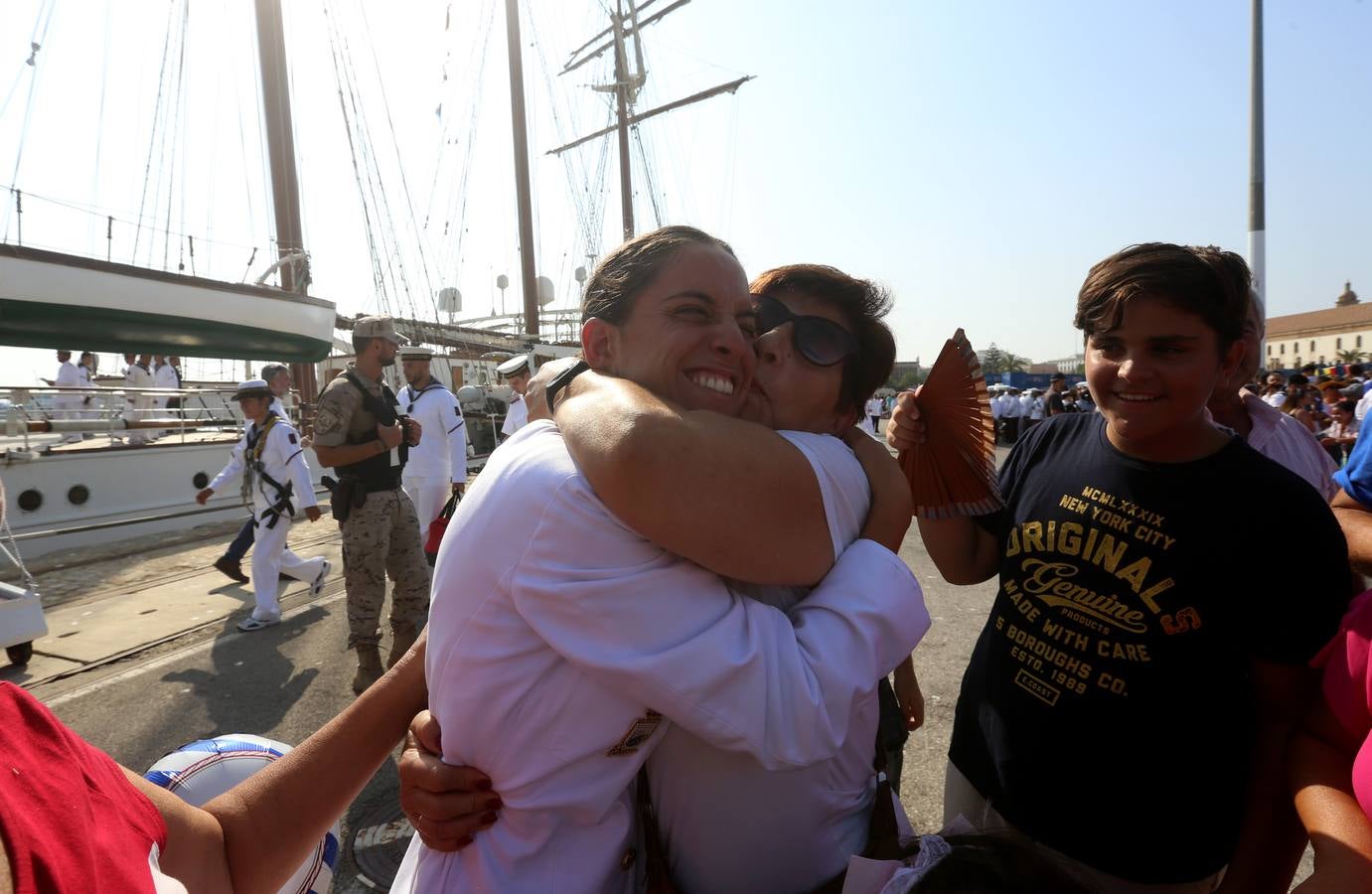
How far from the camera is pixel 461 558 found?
3.35 feet

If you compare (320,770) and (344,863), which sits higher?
(320,770)

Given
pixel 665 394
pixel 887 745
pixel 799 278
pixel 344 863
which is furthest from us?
pixel 344 863

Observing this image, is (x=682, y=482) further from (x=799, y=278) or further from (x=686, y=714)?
(x=799, y=278)

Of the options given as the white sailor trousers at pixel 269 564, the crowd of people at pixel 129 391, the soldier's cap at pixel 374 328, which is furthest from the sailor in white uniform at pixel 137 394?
the soldier's cap at pixel 374 328

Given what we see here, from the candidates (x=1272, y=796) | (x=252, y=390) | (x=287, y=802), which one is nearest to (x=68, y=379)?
(x=252, y=390)

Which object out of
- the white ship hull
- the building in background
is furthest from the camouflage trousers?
the building in background

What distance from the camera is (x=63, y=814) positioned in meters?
0.78

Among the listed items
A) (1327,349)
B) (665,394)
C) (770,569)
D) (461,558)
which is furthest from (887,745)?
(1327,349)

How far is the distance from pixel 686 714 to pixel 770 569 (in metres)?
0.24

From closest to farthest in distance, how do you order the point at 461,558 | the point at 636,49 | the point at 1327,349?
the point at 461,558, the point at 636,49, the point at 1327,349

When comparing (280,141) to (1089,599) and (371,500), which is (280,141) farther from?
(1089,599)

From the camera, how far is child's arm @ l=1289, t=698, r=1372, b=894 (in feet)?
3.42

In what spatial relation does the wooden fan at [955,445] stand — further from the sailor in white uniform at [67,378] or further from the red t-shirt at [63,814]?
the sailor in white uniform at [67,378]

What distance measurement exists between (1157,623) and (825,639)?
40.2 inches
